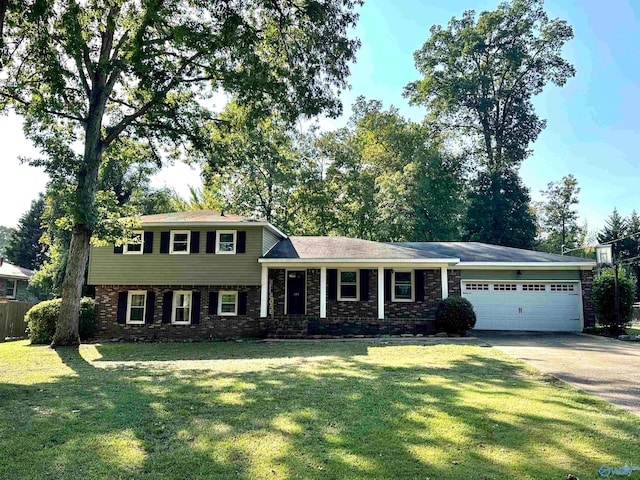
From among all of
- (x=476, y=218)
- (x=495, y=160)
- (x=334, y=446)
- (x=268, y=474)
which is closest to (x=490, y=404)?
(x=334, y=446)

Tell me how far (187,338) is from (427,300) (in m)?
9.37

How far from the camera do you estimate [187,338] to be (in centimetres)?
1702

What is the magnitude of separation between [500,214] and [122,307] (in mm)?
25348

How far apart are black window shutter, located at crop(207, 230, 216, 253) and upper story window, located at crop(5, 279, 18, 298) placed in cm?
1944

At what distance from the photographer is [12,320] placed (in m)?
18.2

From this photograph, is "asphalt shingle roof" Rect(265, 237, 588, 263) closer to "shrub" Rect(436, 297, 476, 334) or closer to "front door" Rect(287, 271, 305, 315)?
"front door" Rect(287, 271, 305, 315)

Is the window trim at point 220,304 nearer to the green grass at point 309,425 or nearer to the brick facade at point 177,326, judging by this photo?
the brick facade at point 177,326

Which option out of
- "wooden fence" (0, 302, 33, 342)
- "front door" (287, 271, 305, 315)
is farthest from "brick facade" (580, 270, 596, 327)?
"wooden fence" (0, 302, 33, 342)

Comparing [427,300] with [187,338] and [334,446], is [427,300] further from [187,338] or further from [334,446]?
[334,446]

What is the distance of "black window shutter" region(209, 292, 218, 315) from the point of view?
17337 mm

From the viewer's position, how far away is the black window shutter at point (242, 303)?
1716 cm

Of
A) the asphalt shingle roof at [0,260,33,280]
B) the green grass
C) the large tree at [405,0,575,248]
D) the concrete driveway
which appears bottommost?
the green grass

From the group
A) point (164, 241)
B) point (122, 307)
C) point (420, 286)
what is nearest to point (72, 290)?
point (122, 307)

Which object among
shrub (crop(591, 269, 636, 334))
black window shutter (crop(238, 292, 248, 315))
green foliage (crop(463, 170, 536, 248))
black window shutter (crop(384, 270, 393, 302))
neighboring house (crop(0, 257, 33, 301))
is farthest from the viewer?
green foliage (crop(463, 170, 536, 248))
